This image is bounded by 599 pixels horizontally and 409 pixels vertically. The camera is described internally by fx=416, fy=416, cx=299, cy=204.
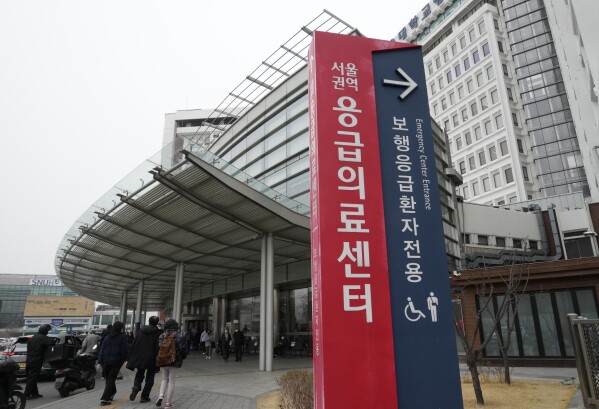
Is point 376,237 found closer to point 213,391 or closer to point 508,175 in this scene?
point 213,391

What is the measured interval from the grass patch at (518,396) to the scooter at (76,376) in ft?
17.6

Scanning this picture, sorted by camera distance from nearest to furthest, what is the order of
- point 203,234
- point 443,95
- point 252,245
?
point 203,234 → point 252,245 → point 443,95

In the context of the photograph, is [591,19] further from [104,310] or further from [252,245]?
[104,310]

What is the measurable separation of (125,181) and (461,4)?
65.0 metres

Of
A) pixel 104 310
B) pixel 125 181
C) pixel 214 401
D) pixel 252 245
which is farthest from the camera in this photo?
pixel 104 310

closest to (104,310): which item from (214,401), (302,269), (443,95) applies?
(443,95)

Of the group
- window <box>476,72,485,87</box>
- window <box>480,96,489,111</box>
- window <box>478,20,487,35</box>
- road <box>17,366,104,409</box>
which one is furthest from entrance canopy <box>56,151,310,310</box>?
window <box>478,20,487,35</box>

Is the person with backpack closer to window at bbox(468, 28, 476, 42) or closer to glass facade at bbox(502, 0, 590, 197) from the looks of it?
glass facade at bbox(502, 0, 590, 197)

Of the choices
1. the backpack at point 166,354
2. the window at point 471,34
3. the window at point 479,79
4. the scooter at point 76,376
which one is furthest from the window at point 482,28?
the backpack at point 166,354

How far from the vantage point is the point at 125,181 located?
573 inches

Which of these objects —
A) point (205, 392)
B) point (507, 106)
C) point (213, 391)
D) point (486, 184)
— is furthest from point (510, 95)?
point (205, 392)

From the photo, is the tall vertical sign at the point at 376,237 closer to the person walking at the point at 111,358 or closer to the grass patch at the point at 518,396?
the grass patch at the point at 518,396

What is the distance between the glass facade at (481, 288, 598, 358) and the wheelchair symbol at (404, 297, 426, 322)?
13.6 metres

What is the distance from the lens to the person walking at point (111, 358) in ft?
29.6
